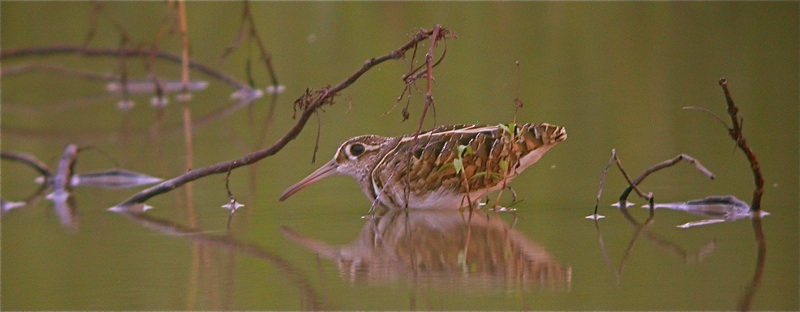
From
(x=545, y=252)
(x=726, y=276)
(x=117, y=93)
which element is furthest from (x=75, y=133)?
(x=726, y=276)

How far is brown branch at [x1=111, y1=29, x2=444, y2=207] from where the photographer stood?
535 cm

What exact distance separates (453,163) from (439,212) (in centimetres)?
31

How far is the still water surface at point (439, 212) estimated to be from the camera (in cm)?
434

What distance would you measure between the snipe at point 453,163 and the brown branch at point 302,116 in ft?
1.39

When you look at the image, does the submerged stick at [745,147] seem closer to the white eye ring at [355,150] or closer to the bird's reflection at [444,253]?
the bird's reflection at [444,253]

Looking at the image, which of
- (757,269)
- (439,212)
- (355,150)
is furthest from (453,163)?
(757,269)

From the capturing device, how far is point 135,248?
17.7 feet

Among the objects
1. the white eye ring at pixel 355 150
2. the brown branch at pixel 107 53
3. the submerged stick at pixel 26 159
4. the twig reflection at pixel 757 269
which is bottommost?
the twig reflection at pixel 757 269

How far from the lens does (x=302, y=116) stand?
5695 millimetres

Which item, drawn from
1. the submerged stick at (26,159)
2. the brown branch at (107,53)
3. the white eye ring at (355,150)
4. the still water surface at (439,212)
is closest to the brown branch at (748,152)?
the still water surface at (439,212)

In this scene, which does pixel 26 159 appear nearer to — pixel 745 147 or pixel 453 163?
pixel 453 163

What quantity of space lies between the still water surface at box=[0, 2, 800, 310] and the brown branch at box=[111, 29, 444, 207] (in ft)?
0.36

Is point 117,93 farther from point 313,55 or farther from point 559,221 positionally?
point 559,221

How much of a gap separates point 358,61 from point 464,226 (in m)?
8.21
